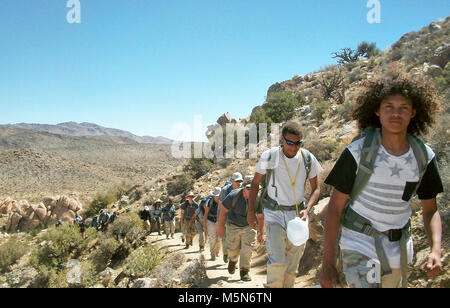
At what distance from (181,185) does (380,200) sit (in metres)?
22.3

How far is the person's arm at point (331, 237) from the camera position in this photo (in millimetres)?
2268

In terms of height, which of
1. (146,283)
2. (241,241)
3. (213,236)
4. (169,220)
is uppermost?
(241,241)

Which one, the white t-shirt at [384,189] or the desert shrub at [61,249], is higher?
the white t-shirt at [384,189]

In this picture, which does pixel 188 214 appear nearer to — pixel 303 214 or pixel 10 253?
pixel 303 214

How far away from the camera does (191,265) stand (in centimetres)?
657

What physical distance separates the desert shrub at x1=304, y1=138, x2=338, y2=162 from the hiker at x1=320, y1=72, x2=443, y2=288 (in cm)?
991

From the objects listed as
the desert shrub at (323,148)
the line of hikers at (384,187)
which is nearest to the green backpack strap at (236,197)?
the line of hikers at (384,187)

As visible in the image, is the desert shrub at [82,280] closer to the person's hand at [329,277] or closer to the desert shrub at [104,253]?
the desert shrub at [104,253]

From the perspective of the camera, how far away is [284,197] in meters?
3.85

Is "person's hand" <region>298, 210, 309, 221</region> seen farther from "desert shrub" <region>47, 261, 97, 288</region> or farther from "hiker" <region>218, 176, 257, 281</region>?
"desert shrub" <region>47, 261, 97, 288</region>

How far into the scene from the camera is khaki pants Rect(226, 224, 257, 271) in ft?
19.2

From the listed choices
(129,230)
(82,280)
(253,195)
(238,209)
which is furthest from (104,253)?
(253,195)

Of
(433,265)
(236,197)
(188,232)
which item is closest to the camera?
(433,265)

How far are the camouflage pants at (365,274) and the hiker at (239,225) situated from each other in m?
3.20
